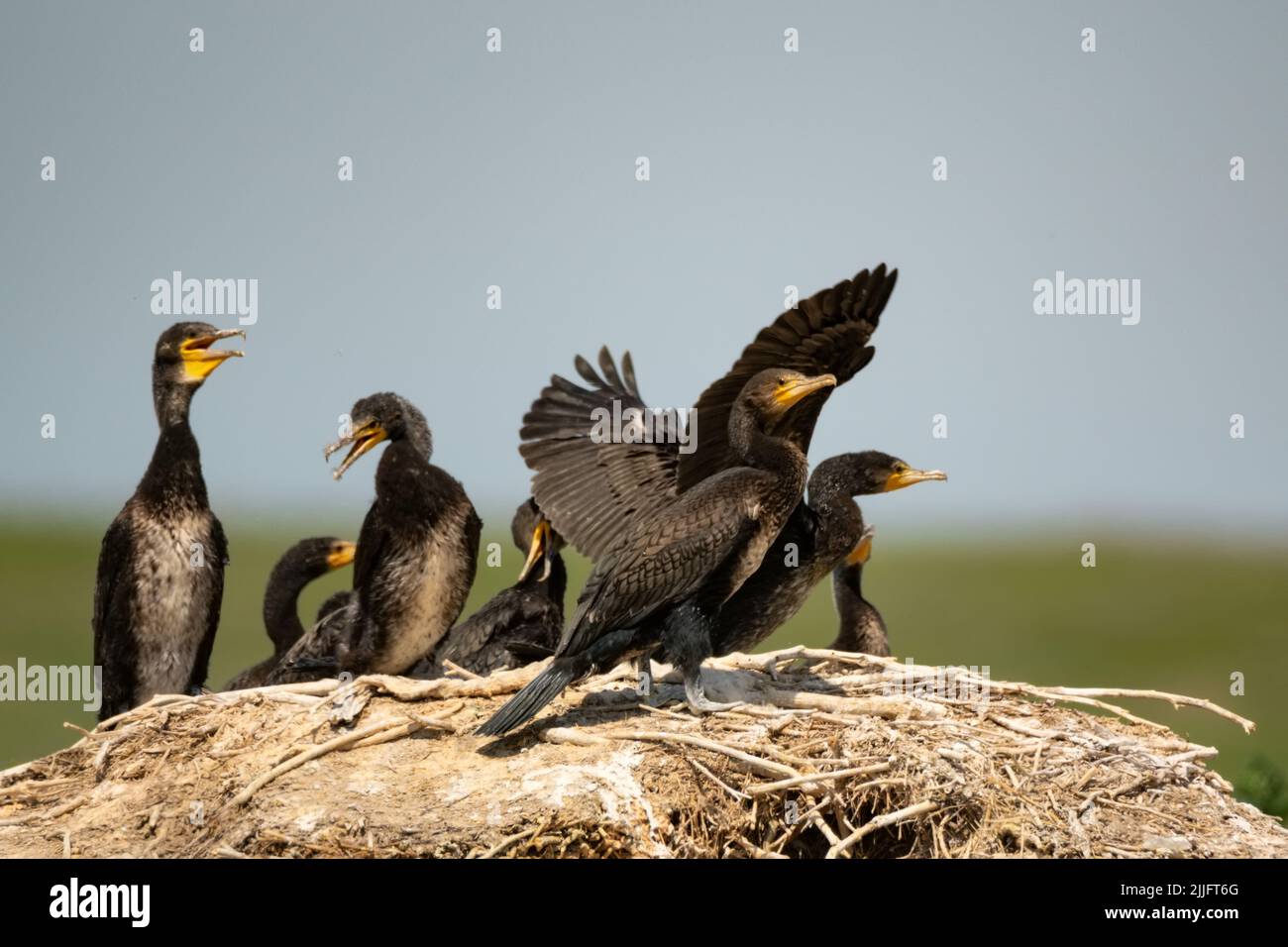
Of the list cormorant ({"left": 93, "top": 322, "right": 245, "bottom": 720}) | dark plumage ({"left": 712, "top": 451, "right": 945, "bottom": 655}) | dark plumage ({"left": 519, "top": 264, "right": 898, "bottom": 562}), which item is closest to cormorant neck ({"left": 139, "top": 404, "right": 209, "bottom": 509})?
cormorant ({"left": 93, "top": 322, "right": 245, "bottom": 720})

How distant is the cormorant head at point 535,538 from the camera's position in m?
9.74

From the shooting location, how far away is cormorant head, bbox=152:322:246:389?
976 cm

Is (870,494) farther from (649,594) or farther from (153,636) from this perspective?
(153,636)

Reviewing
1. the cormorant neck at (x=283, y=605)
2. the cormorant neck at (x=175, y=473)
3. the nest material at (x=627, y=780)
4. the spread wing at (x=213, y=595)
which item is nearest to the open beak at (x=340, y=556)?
the cormorant neck at (x=283, y=605)

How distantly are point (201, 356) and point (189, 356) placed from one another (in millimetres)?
74

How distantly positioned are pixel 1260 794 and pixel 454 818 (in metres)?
7.08

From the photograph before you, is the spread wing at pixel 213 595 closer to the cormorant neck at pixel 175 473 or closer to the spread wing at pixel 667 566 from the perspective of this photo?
the cormorant neck at pixel 175 473

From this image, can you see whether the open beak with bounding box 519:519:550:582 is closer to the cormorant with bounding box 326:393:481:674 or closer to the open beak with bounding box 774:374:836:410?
the cormorant with bounding box 326:393:481:674

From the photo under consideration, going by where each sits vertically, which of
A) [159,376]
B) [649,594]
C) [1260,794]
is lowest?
[1260,794]

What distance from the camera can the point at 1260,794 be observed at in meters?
11.2

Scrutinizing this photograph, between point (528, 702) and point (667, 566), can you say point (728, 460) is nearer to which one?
point (667, 566)

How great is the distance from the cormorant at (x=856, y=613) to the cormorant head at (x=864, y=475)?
180 cm

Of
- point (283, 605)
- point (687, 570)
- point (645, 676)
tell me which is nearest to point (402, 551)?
point (645, 676)
